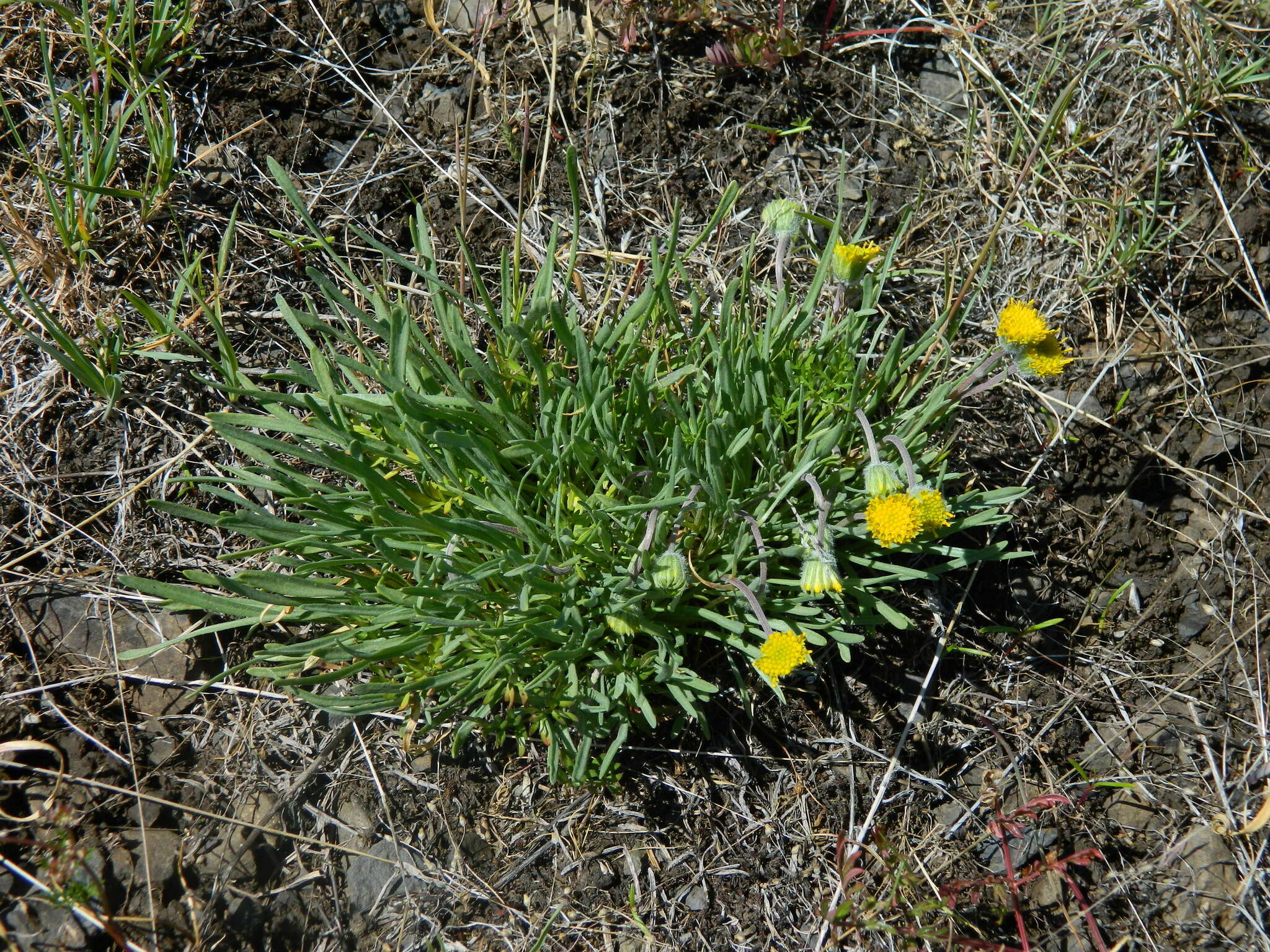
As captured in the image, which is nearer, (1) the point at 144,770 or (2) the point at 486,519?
(2) the point at 486,519

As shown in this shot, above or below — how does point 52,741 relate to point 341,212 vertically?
below

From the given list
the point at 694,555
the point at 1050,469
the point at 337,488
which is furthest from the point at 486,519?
the point at 1050,469

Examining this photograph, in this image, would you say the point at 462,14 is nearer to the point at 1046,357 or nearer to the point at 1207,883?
the point at 1046,357

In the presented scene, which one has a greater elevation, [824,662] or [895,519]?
[895,519]

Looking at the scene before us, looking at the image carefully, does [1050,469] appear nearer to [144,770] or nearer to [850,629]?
[850,629]

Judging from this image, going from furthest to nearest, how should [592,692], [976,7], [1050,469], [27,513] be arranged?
[976,7] < [1050,469] < [27,513] < [592,692]

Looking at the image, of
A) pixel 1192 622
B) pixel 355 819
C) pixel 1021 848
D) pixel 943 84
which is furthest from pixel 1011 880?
pixel 943 84

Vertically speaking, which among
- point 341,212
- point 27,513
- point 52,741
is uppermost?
point 341,212
